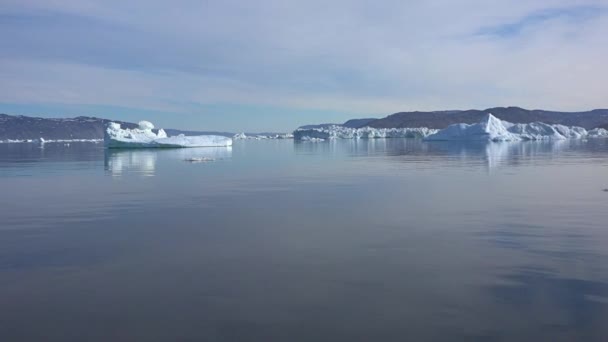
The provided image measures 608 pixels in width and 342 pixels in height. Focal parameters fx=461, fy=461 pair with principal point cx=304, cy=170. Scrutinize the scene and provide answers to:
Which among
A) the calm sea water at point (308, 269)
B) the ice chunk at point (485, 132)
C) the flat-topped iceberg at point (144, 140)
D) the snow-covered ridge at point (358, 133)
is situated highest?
the snow-covered ridge at point (358, 133)

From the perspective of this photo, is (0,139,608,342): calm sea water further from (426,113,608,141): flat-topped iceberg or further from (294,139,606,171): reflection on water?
(426,113,608,141): flat-topped iceberg

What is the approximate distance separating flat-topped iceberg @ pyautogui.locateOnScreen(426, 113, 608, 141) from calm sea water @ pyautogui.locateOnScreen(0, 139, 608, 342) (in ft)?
242

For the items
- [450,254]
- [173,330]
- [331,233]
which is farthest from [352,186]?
[173,330]

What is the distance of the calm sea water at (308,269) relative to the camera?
209 inches

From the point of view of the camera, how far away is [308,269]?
289 inches

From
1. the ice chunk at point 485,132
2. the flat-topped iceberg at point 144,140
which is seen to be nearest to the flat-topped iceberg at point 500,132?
the ice chunk at point 485,132

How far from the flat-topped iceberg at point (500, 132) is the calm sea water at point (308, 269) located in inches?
2909

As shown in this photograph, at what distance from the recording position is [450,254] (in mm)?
8133

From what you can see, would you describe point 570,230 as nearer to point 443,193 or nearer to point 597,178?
point 443,193

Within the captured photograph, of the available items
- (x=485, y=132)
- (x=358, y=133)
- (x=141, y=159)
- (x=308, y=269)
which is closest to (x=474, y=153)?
(x=141, y=159)

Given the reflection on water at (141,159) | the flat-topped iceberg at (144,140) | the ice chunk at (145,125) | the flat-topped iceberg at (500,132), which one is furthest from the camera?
the flat-topped iceberg at (500,132)

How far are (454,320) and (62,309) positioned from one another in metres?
4.83

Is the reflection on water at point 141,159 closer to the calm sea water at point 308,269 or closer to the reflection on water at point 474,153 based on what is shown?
the reflection on water at point 474,153

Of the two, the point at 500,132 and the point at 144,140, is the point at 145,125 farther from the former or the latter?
the point at 500,132
